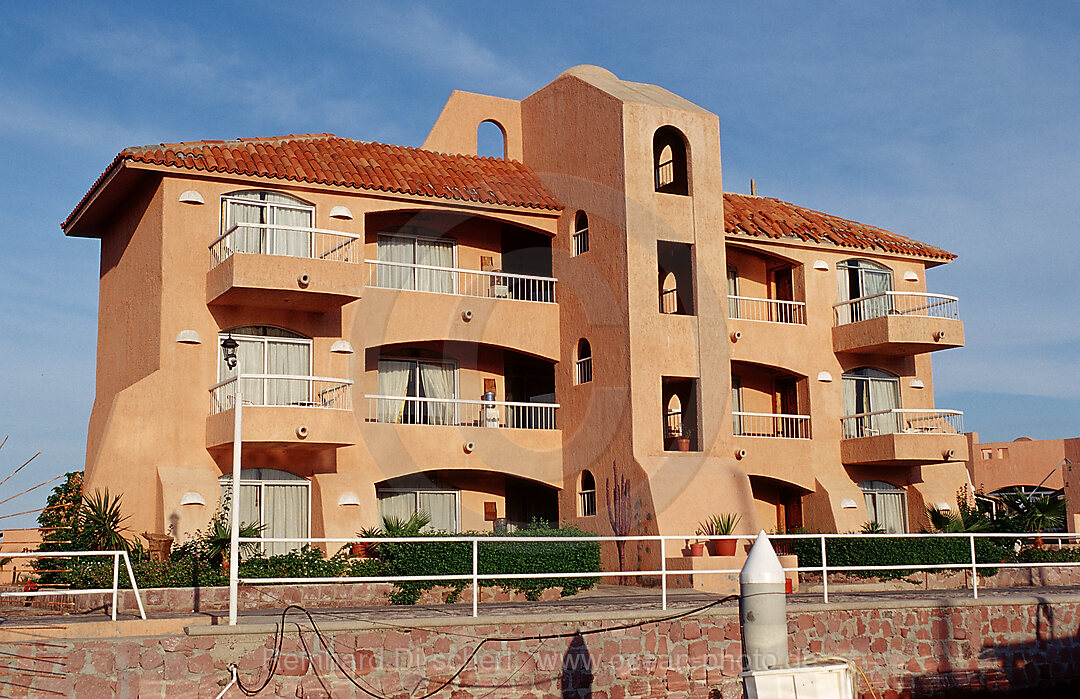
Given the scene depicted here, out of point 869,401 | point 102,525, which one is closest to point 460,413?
point 102,525

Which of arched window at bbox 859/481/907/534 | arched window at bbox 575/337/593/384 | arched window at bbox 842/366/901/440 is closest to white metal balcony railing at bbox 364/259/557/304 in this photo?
arched window at bbox 575/337/593/384

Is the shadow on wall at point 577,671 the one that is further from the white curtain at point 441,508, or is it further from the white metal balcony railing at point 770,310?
the white metal balcony railing at point 770,310

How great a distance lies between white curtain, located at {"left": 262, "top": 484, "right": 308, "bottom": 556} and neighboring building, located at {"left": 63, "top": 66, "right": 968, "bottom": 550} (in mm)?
44

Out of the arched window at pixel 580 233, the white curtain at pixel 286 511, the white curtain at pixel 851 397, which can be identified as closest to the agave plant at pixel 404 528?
the white curtain at pixel 286 511

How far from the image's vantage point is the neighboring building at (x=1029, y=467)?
43.1 m

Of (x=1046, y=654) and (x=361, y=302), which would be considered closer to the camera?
(x=1046, y=654)

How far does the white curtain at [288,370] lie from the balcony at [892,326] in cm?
1485

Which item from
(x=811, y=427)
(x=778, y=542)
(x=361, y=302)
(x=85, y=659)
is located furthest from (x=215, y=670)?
(x=811, y=427)

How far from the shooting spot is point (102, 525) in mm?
21828

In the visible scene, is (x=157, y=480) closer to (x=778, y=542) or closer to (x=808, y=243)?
(x=778, y=542)

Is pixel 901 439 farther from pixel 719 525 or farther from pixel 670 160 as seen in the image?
pixel 670 160

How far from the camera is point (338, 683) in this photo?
1504cm

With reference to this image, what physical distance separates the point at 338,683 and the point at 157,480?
1033cm

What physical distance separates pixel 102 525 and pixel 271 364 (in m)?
5.36
